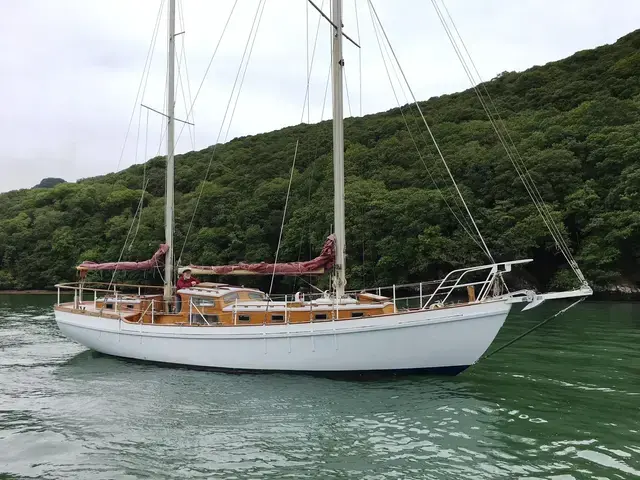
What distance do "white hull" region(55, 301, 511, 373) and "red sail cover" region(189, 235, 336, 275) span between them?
9.10 feet

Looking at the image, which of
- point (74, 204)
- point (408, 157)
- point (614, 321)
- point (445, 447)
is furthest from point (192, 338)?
point (74, 204)

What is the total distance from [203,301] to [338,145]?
6.39 m

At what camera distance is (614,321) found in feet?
77.7

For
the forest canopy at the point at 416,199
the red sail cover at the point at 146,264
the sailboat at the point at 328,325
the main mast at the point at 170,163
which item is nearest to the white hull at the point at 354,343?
the sailboat at the point at 328,325

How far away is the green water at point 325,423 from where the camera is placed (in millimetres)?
7797

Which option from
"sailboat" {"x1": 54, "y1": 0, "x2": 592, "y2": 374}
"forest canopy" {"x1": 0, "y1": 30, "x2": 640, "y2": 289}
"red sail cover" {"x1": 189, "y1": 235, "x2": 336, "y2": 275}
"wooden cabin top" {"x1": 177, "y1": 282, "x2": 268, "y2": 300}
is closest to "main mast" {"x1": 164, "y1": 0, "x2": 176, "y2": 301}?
"sailboat" {"x1": 54, "y1": 0, "x2": 592, "y2": 374}

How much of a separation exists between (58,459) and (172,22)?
16.6 m

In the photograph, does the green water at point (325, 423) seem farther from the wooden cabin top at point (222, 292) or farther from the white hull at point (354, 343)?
the wooden cabin top at point (222, 292)

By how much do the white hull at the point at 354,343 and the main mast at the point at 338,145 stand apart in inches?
71.9

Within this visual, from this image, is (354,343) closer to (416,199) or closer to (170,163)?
(170,163)

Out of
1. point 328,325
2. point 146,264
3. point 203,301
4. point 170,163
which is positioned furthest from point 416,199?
point 328,325

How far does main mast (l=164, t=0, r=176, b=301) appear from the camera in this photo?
1831 cm

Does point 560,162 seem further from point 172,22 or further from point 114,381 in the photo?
point 114,381

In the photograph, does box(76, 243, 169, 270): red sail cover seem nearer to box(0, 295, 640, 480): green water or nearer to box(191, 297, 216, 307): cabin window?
box(191, 297, 216, 307): cabin window
